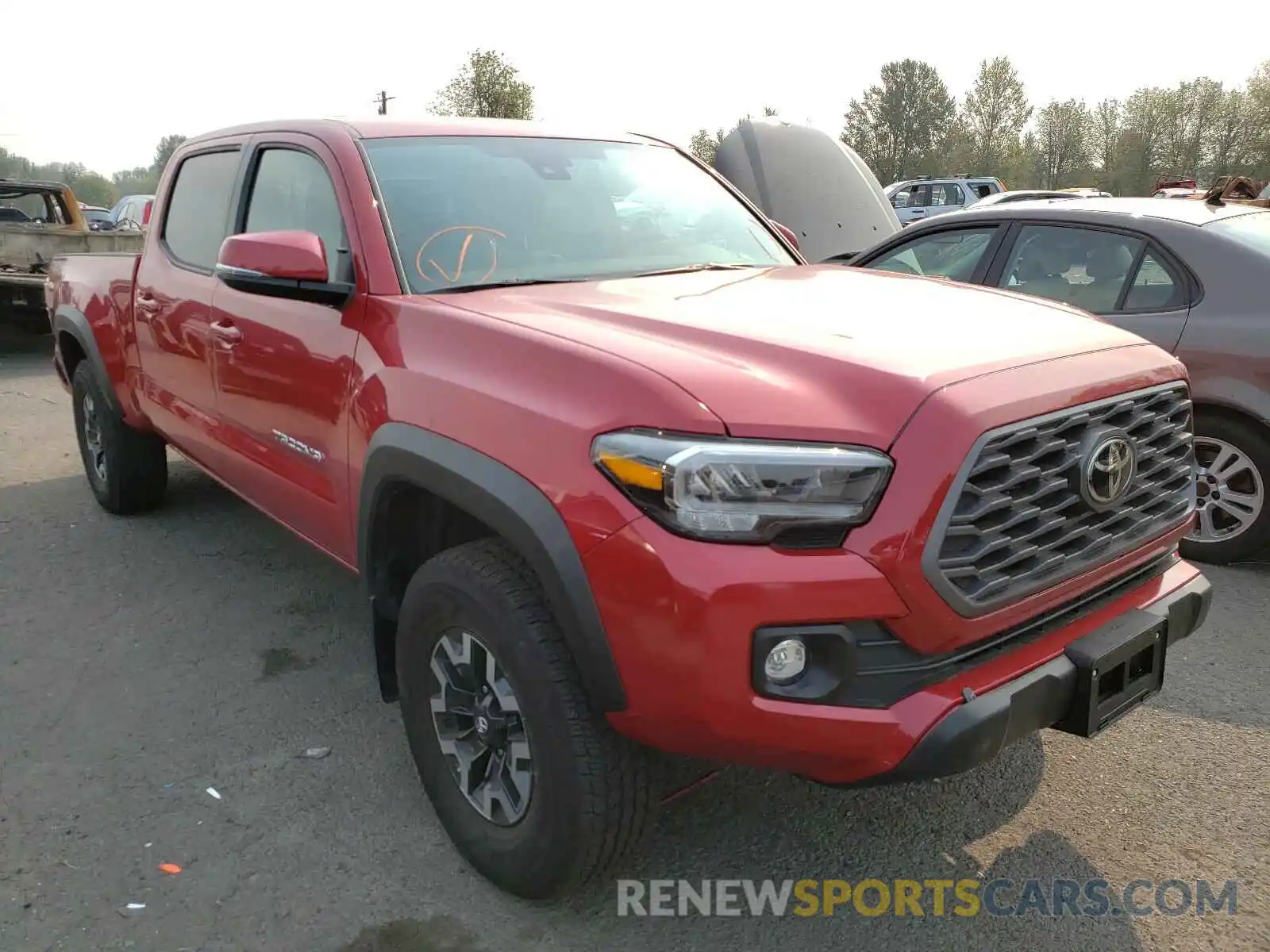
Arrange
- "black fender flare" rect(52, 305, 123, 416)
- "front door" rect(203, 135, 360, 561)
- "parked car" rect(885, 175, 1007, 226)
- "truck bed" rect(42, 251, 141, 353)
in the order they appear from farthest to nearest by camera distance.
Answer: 1. "parked car" rect(885, 175, 1007, 226)
2. "black fender flare" rect(52, 305, 123, 416)
3. "truck bed" rect(42, 251, 141, 353)
4. "front door" rect(203, 135, 360, 561)

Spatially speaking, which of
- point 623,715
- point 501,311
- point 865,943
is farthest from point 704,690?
point 501,311

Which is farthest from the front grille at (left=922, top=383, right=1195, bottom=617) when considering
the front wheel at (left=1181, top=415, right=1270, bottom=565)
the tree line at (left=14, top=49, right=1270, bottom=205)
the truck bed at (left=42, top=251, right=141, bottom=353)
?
the tree line at (left=14, top=49, right=1270, bottom=205)

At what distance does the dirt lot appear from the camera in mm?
2406

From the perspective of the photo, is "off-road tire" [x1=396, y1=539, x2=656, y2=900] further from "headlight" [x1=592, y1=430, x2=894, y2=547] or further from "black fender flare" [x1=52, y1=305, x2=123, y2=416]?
"black fender flare" [x1=52, y1=305, x2=123, y2=416]

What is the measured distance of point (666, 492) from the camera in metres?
1.94

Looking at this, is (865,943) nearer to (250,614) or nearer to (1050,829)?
(1050,829)

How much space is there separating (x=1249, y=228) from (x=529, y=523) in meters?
4.22

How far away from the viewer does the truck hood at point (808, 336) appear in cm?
199

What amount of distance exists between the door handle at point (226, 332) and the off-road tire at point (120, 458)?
162cm

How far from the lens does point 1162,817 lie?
111 inches

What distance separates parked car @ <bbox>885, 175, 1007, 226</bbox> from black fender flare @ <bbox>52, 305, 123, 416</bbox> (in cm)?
2044

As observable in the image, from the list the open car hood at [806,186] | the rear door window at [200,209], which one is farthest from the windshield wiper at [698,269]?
the open car hood at [806,186]

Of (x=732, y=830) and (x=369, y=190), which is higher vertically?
(x=369, y=190)

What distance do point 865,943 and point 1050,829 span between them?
2.40ft
